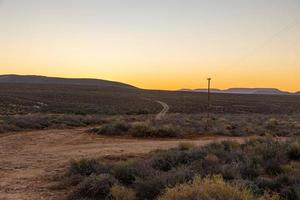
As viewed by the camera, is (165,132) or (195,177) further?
(165,132)

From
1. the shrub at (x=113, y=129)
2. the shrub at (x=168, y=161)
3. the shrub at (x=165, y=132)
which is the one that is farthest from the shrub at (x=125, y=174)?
the shrub at (x=113, y=129)

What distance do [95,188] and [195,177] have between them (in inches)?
98.0

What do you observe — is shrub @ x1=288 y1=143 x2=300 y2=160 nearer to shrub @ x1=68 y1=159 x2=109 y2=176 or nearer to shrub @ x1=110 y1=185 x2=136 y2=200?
shrub @ x1=68 y1=159 x2=109 y2=176

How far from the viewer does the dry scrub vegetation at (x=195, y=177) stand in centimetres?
738

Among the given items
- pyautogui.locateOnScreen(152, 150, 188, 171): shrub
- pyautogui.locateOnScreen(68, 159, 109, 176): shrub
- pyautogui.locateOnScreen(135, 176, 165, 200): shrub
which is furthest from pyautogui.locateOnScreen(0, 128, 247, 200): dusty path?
pyautogui.locateOnScreen(152, 150, 188, 171): shrub

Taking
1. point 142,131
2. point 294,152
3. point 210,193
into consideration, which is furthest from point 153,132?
point 210,193

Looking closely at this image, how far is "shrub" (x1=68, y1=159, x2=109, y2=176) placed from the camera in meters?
11.2

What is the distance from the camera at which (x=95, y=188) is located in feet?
31.5

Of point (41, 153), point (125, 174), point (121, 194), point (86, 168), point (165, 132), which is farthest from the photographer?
point (165, 132)

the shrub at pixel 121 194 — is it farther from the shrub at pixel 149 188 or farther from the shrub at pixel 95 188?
the shrub at pixel 95 188

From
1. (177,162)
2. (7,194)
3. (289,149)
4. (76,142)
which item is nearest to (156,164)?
(177,162)

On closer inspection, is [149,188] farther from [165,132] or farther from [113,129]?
[113,129]

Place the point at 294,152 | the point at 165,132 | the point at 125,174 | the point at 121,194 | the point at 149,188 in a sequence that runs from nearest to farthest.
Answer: the point at 121,194, the point at 149,188, the point at 125,174, the point at 294,152, the point at 165,132

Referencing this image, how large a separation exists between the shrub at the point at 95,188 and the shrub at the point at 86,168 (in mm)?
1149
